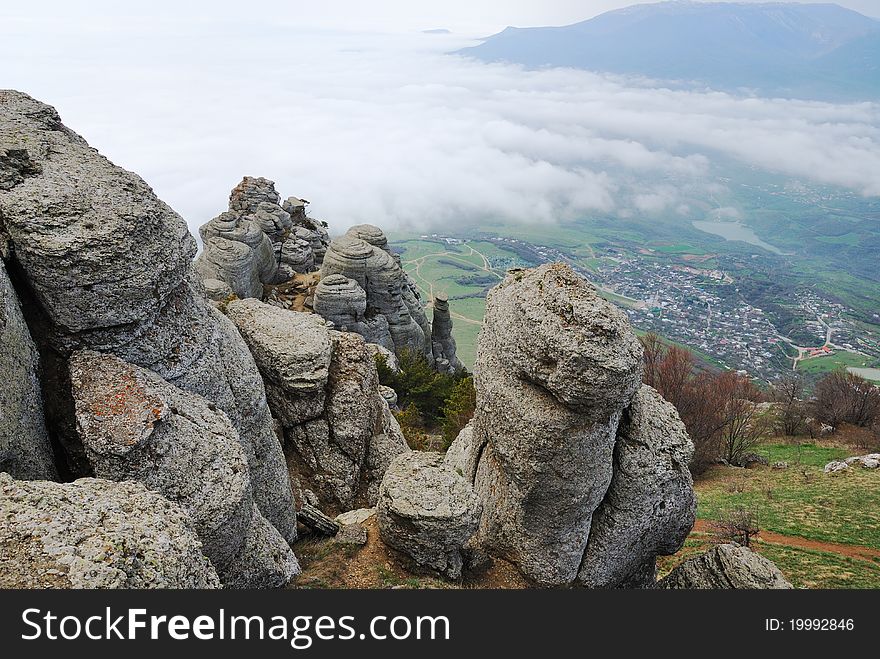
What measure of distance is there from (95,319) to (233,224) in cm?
3747

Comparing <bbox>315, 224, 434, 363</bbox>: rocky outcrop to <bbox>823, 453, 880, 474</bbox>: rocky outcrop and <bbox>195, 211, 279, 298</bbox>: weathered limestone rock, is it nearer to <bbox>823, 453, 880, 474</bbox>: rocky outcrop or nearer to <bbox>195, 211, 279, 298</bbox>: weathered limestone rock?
<bbox>195, 211, 279, 298</bbox>: weathered limestone rock

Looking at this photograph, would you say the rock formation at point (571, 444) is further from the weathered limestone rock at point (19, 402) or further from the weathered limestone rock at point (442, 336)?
the weathered limestone rock at point (442, 336)

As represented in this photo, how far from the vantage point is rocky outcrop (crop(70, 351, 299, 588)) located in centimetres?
920

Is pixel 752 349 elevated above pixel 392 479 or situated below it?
below

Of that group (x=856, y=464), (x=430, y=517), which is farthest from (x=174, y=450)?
(x=856, y=464)

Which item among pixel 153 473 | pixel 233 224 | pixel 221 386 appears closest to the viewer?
pixel 153 473

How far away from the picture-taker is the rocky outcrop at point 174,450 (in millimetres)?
9195

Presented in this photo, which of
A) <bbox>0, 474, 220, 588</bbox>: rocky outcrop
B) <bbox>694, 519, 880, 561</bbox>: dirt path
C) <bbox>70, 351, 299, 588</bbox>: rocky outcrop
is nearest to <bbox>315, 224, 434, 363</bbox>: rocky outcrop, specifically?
<bbox>694, 519, 880, 561</bbox>: dirt path

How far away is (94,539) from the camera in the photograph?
265 inches

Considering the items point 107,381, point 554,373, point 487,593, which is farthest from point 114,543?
point 554,373

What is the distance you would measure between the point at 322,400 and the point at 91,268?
8.95m

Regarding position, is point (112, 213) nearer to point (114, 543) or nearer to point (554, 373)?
point (114, 543)

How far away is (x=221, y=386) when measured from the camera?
1230 centimetres

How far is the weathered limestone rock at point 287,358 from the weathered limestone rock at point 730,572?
1134 cm
